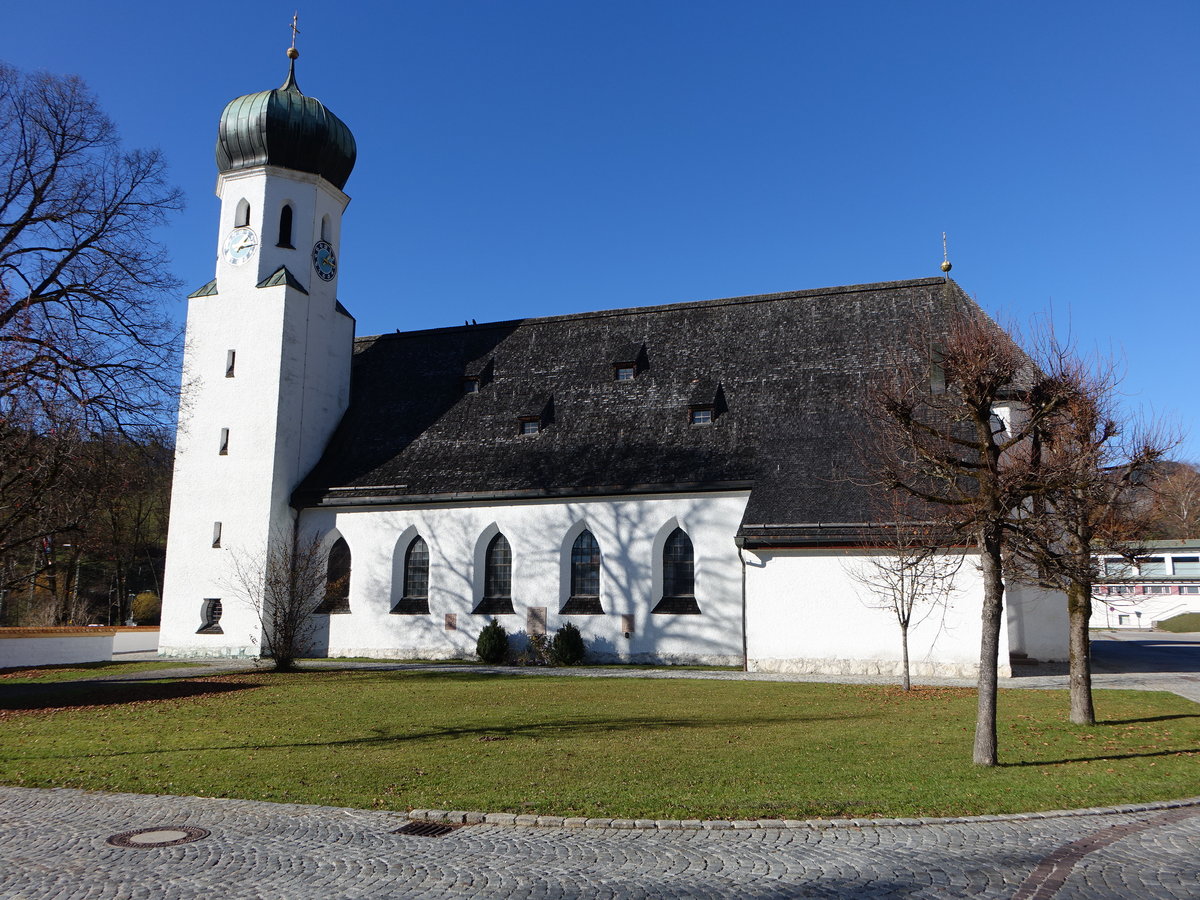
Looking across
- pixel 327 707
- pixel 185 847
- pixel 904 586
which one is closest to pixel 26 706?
pixel 327 707

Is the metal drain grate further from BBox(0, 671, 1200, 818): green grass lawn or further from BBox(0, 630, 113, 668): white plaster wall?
BBox(0, 630, 113, 668): white plaster wall

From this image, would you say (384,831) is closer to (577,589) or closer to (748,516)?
(748,516)

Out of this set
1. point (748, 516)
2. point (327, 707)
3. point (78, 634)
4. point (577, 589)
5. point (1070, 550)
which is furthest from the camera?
point (78, 634)

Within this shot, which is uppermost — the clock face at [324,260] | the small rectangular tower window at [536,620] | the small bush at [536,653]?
the clock face at [324,260]

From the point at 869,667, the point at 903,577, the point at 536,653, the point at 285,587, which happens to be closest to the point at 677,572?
the point at 536,653

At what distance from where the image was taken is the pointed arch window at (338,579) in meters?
27.8

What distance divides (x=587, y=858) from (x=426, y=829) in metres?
1.64

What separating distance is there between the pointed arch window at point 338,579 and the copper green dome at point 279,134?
12.0 metres

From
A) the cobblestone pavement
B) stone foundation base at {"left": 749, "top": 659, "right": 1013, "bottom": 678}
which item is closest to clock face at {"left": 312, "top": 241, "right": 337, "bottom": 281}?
stone foundation base at {"left": 749, "top": 659, "right": 1013, "bottom": 678}

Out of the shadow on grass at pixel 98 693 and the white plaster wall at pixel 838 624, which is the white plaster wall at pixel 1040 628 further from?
the shadow on grass at pixel 98 693

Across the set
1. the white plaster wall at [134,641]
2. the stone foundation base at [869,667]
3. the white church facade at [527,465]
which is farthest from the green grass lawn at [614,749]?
the white plaster wall at [134,641]

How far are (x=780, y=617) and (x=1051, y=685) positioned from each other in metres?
5.84

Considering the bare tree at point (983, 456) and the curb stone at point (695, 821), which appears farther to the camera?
the bare tree at point (983, 456)

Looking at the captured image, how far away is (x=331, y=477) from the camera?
2855 centimetres
